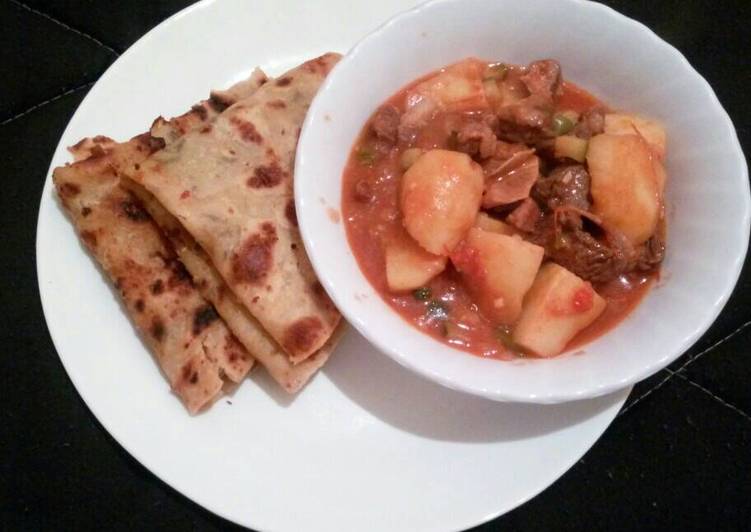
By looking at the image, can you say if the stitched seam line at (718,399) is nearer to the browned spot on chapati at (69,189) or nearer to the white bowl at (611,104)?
the white bowl at (611,104)

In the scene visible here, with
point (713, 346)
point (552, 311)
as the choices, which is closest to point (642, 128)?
point (552, 311)

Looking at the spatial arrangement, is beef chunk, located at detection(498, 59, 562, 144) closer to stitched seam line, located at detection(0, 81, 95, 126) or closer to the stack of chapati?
the stack of chapati

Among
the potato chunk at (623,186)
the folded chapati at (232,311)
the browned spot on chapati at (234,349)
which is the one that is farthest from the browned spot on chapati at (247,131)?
the potato chunk at (623,186)

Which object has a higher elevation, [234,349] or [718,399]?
[234,349]

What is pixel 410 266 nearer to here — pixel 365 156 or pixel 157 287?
pixel 365 156

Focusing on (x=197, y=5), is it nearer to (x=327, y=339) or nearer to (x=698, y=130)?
(x=327, y=339)
